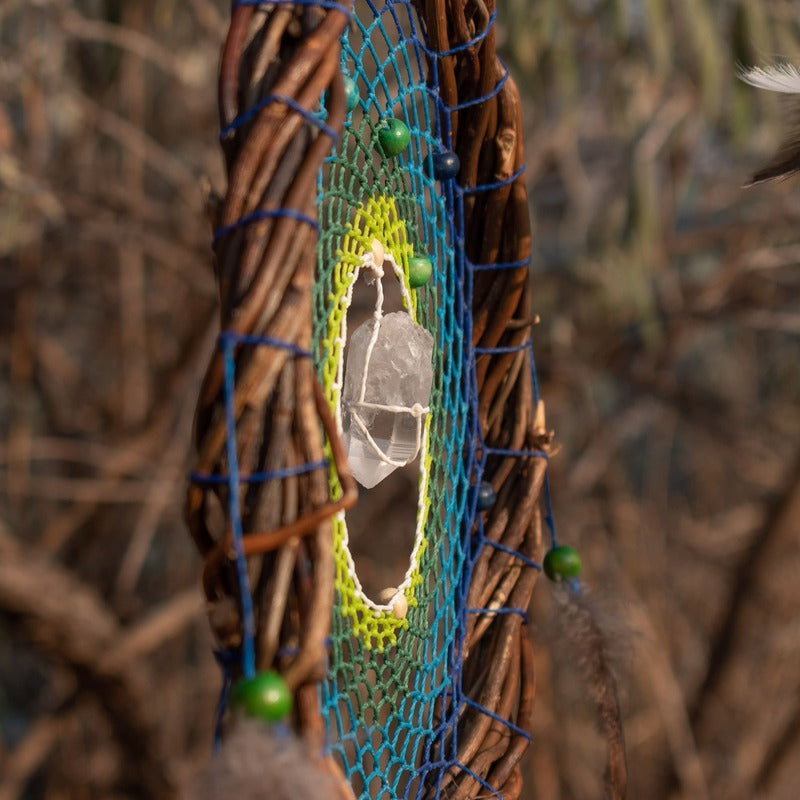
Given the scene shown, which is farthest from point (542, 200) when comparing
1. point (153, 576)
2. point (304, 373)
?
point (304, 373)

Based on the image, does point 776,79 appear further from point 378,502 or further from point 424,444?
point 378,502

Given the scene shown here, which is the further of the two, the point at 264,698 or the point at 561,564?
the point at 561,564

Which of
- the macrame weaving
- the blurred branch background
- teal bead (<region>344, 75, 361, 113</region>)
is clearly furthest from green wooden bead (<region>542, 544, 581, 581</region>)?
the blurred branch background

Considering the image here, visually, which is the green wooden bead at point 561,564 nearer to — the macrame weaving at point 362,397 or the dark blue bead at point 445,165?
the macrame weaving at point 362,397

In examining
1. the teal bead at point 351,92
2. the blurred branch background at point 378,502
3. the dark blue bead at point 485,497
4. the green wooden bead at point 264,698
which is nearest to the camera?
A: the green wooden bead at point 264,698

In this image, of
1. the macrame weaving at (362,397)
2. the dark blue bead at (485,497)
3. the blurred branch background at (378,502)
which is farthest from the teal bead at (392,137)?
the blurred branch background at (378,502)

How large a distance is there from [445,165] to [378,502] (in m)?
1.44

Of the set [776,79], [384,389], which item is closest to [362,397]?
[384,389]

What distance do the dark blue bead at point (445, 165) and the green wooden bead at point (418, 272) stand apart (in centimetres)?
5

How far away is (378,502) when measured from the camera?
1.89 metres

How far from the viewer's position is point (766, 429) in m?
2.39

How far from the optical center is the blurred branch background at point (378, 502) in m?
1.47

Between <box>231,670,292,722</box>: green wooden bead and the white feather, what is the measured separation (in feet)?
1.43

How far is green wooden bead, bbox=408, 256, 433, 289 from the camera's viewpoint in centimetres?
46
